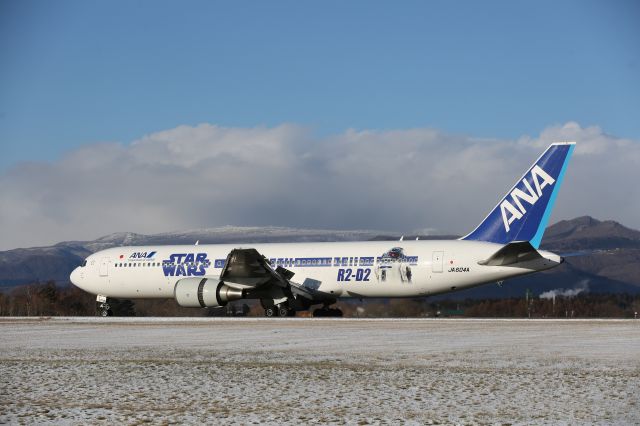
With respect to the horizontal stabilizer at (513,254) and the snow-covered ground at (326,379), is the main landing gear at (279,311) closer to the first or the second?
the horizontal stabilizer at (513,254)

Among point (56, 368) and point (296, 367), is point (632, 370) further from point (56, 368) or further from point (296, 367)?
point (56, 368)

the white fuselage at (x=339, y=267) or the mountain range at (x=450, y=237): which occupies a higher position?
the mountain range at (x=450, y=237)

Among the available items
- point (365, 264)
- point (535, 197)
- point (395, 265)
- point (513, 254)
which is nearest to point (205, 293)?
point (365, 264)

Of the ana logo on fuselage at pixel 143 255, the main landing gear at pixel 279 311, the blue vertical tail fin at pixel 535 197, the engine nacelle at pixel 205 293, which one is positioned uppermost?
the blue vertical tail fin at pixel 535 197

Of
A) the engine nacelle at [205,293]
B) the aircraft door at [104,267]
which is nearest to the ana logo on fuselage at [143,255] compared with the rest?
the aircraft door at [104,267]

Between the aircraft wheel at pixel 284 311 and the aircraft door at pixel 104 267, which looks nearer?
the aircraft wheel at pixel 284 311

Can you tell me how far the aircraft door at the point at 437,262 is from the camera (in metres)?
33.8

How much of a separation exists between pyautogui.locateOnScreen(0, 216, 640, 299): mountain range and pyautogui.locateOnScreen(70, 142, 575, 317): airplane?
3.61 m

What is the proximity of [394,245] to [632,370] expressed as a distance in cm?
2235

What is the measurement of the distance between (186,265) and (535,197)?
16.6 m

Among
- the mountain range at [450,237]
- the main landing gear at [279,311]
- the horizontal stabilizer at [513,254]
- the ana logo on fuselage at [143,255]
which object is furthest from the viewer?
the mountain range at [450,237]

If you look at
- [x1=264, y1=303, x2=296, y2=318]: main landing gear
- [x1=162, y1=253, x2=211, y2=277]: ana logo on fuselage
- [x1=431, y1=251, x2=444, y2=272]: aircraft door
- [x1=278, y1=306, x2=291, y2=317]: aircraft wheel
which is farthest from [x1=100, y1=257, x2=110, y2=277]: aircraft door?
[x1=431, y1=251, x2=444, y2=272]: aircraft door

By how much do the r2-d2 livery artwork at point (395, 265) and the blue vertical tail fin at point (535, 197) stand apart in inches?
152

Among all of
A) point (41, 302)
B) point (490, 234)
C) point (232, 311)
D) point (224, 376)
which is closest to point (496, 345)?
point (224, 376)
